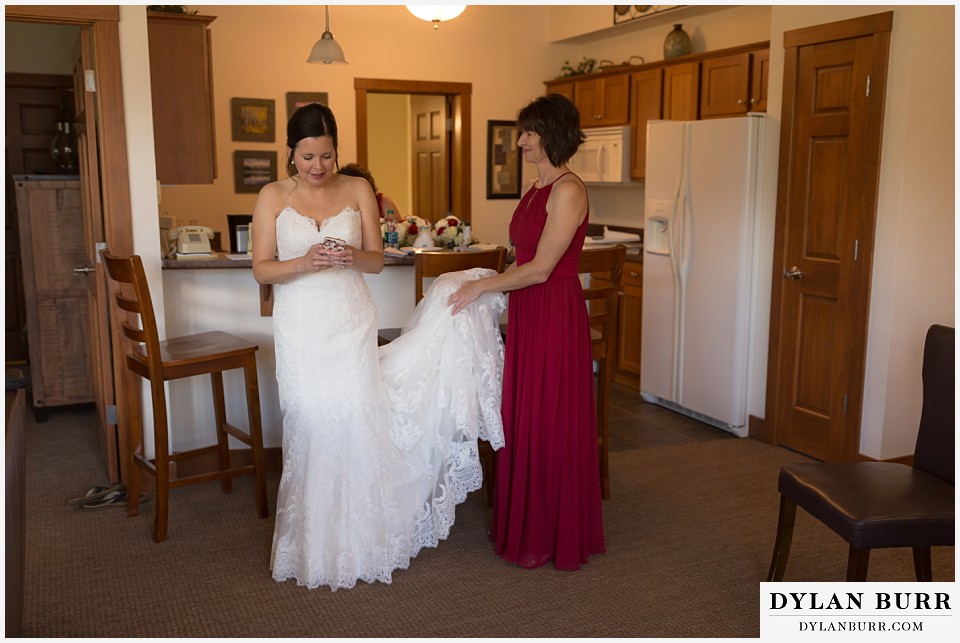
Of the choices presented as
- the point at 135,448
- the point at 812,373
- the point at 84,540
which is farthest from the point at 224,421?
the point at 812,373

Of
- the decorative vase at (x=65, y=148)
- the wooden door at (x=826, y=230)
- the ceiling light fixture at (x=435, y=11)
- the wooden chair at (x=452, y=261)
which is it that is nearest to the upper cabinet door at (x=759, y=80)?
the wooden door at (x=826, y=230)

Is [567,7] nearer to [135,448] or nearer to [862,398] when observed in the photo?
[862,398]

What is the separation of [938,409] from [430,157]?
6.28 meters

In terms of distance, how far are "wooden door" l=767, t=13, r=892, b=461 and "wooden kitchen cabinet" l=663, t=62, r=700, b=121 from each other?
5.53ft

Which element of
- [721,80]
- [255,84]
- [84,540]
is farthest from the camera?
[255,84]

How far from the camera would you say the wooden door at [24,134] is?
624 centimetres

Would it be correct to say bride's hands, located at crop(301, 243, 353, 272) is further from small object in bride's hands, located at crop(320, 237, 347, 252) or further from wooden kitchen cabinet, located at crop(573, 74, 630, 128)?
wooden kitchen cabinet, located at crop(573, 74, 630, 128)

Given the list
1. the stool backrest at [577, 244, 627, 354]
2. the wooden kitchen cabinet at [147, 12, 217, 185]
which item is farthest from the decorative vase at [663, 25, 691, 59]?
the wooden kitchen cabinet at [147, 12, 217, 185]

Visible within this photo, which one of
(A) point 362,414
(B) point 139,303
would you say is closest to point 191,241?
(B) point 139,303

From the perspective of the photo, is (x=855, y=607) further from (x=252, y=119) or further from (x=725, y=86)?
(x=252, y=119)

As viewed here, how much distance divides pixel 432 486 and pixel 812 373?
2.23m

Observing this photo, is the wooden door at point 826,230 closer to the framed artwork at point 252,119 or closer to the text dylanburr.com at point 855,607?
the text dylanburr.com at point 855,607

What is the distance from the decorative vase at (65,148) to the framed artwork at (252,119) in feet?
5.07

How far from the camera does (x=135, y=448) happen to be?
12.2ft
